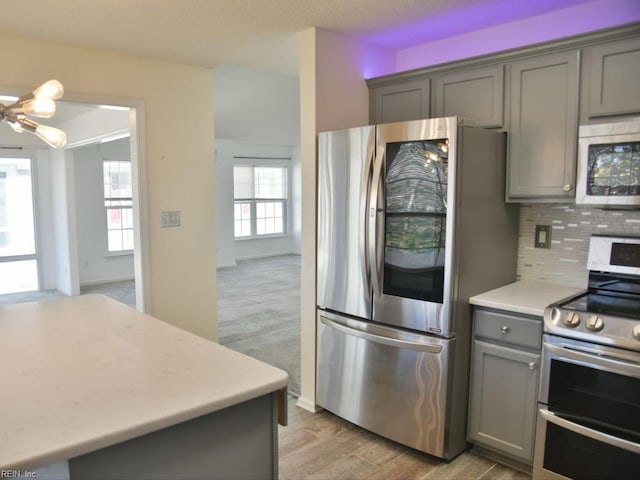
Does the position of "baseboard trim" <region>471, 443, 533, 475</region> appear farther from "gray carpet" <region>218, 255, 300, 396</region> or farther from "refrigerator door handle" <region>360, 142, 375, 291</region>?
"gray carpet" <region>218, 255, 300, 396</region>

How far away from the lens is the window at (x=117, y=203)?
714 cm

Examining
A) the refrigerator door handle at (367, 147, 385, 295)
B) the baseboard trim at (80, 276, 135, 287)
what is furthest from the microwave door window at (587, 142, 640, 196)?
the baseboard trim at (80, 276, 135, 287)

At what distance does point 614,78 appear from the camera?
218 centimetres

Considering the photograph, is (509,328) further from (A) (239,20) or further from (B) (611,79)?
(A) (239,20)

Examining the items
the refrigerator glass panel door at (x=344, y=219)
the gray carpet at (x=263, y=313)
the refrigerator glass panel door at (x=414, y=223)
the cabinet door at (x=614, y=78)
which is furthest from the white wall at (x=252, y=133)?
the cabinet door at (x=614, y=78)

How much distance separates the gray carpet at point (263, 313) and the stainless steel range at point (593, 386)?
68.0 inches

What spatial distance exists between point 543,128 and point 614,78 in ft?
1.18

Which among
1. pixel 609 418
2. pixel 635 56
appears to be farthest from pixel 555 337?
pixel 635 56

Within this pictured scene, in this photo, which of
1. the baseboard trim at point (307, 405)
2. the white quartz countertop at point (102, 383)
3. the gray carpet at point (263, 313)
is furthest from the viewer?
the gray carpet at point (263, 313)

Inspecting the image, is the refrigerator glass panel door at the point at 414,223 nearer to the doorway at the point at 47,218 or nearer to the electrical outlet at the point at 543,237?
the electrical outlet at the point at 543,237

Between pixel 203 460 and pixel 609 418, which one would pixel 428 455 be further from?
pixel 203 460

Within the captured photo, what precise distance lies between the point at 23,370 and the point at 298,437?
1721mm

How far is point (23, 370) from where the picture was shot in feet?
4.59

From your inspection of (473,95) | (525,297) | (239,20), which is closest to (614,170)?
(525,297)
